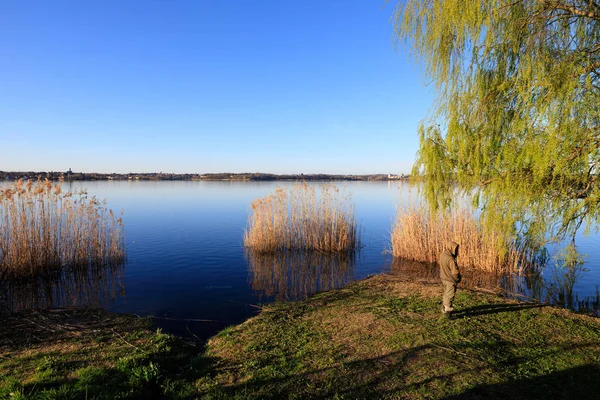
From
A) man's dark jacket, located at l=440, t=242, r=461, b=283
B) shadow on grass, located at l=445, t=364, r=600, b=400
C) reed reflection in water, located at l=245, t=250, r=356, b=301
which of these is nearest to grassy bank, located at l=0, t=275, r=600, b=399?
shadow on grass, located at l=445, t=364, r=600, b=400

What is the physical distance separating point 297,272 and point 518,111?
1019 centimetres

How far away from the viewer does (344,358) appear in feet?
18.9

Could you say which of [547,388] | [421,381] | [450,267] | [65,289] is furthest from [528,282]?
[65,289]

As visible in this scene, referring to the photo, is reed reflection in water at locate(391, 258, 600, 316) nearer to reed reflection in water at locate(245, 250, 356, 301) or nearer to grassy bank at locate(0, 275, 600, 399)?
reed reflection in water at locate(245, 250, 356, 301)

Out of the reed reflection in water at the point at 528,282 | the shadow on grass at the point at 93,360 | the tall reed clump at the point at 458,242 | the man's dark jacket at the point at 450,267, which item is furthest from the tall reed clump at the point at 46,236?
the man's dark jacket at the point at 450,267

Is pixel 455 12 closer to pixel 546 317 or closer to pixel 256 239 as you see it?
pixel 546 317

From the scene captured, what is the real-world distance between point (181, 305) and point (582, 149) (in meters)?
10.5

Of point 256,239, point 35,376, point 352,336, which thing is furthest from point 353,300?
point 256,239

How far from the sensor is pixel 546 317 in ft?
24.8

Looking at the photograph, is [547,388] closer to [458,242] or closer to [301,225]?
[458,242]

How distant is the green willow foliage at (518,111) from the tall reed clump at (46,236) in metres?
13.8

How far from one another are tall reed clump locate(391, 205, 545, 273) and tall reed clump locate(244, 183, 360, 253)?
3.02 meters

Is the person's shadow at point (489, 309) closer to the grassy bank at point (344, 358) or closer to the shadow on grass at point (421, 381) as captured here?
the grassy bank at point (344, 358)

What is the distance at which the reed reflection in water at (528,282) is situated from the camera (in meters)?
10.4
